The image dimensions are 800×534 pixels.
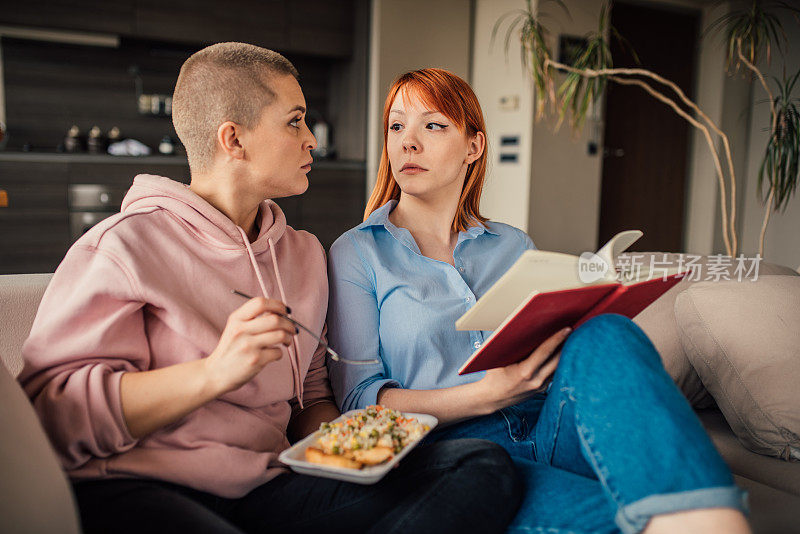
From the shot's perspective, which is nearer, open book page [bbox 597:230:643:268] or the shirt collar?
open book page [bbox 597:230:643:268]

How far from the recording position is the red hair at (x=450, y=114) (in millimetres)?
1571

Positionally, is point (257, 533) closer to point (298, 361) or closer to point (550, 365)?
point (298, 361)

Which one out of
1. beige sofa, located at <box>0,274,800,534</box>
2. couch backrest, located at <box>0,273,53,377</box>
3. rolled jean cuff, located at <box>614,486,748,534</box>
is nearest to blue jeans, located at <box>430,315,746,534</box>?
rolled jean cuff, located at <box>614,486,748,534</box>

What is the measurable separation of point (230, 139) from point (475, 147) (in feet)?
2.23

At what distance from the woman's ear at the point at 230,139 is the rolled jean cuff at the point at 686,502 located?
90 centimetres

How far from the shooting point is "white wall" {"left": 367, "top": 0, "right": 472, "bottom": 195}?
190 inches

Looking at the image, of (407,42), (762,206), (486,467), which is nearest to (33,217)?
(407,42)

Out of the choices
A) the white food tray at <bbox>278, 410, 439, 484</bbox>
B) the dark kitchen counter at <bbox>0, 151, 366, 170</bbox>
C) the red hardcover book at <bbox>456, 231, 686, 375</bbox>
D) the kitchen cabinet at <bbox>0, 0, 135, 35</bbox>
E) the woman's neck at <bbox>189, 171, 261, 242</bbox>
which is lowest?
the white food tray at <bbox>278, 410, 439, 484</bbox>

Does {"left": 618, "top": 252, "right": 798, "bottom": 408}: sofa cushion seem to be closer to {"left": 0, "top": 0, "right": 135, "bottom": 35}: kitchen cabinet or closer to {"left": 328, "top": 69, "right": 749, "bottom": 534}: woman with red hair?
{"left": 328, "top": 69, "right": 749, "bottom": 534}: woman with red hair

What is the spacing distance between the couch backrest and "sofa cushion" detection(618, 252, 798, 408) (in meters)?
1.34

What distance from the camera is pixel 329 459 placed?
3.24 ft

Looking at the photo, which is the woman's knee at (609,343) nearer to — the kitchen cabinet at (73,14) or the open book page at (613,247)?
the open book page at (613,247)

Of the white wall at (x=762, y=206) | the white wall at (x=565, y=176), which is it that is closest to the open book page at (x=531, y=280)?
the white wall at (x=565, y=176)

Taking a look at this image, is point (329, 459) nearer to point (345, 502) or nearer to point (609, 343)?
Answer: point (345, 502)
